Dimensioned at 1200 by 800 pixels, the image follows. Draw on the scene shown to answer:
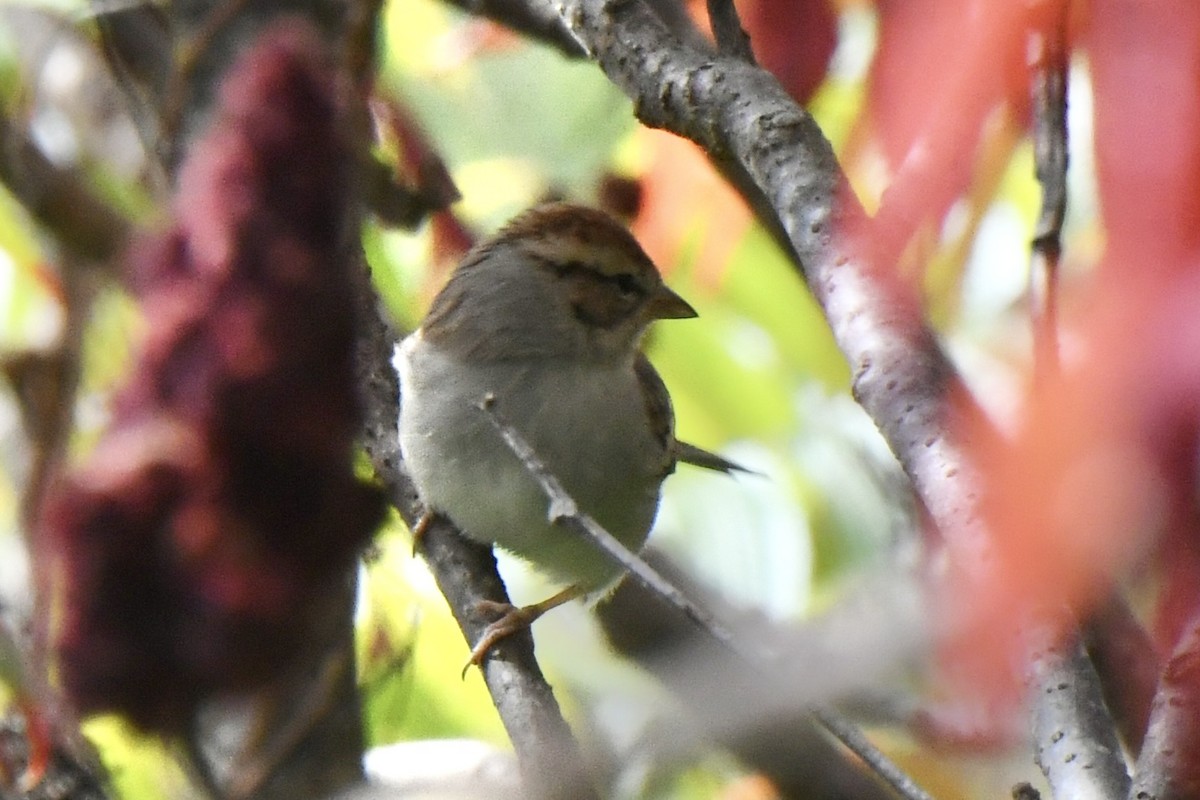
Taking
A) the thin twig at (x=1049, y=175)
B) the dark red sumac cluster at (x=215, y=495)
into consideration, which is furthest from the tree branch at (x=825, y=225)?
the dark red sumac cluster at (x=215, y=495)

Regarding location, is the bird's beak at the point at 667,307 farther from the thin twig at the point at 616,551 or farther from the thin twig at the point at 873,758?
the thin twig at the point at 873,758

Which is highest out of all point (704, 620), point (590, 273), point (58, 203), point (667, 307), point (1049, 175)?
point (58, 203)

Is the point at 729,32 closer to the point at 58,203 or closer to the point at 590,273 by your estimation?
the point at 590,273

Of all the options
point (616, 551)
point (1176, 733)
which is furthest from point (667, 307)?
point (1176, 733)

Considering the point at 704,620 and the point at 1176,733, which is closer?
the point at 1176,733

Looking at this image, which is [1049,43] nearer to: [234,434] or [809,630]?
[809,630]

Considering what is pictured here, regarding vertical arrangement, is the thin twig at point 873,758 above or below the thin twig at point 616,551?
below
